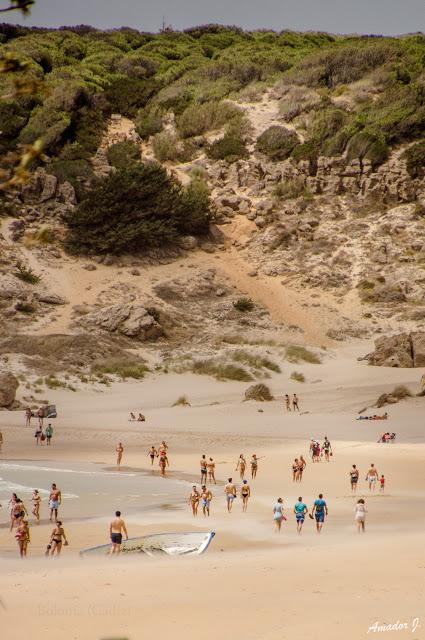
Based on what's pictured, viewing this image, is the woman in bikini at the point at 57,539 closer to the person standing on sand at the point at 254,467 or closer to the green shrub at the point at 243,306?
the person standing on sand at the point at 254,467

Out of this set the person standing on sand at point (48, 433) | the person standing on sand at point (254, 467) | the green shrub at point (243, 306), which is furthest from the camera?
the green shrub at point (243, 306)

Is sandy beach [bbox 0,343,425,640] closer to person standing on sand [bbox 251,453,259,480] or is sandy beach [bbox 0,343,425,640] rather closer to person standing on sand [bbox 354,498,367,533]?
person standing on sand [bbox 354,498,367,533]

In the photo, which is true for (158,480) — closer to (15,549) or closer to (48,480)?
(48,480)

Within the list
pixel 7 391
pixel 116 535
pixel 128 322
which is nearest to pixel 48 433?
pixel 7 391

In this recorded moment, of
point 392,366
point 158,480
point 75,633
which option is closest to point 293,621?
point 75,633

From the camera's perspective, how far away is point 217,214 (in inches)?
1957

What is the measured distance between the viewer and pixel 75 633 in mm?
6914

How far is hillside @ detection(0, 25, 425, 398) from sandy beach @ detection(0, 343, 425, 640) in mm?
4826

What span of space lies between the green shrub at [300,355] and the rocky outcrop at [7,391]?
12.2 m

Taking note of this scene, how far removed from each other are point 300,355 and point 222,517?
2190 centimetres

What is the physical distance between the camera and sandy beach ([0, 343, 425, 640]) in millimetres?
7457

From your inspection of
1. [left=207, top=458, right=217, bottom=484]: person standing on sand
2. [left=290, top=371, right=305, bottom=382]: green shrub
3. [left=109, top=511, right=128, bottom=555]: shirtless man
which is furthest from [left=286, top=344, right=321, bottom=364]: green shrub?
[left=109, top=511, right=128, bottom=555]: shirtless man

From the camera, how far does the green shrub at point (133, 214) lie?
148 ft

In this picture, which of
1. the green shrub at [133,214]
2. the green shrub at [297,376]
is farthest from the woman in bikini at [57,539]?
the green shrub at [133,214]
